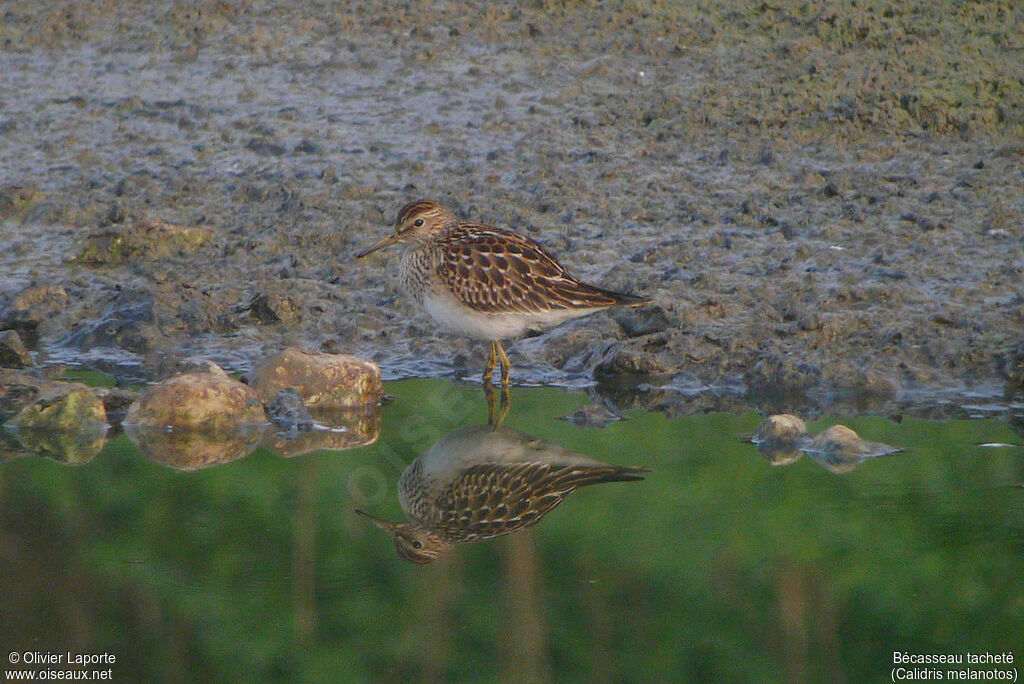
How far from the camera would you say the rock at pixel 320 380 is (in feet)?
27.1

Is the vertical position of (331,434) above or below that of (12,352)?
below

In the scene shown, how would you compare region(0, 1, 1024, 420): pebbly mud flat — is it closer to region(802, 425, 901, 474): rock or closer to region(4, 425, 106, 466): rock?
region(802, 425, 901, 474): rock

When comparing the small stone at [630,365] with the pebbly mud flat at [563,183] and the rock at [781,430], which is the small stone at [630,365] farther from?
the rock at [781,430]

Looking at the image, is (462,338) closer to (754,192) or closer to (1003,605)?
(754,192)

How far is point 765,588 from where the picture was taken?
5.80 metres

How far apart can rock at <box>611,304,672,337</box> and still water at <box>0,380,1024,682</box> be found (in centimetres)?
150

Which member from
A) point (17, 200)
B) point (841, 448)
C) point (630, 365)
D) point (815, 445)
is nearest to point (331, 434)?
point (630, 365)

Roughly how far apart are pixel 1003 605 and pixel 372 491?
3090 mm

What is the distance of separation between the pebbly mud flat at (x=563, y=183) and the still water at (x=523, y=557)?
1.30 m

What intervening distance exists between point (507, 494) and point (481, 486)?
201 millimetres

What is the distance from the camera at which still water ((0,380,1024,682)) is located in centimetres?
534

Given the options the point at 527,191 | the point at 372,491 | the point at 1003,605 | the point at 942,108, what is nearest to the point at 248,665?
the point at 372,491

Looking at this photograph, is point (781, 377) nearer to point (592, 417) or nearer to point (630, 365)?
point (630, 365)

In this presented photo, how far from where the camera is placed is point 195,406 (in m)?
7.80
